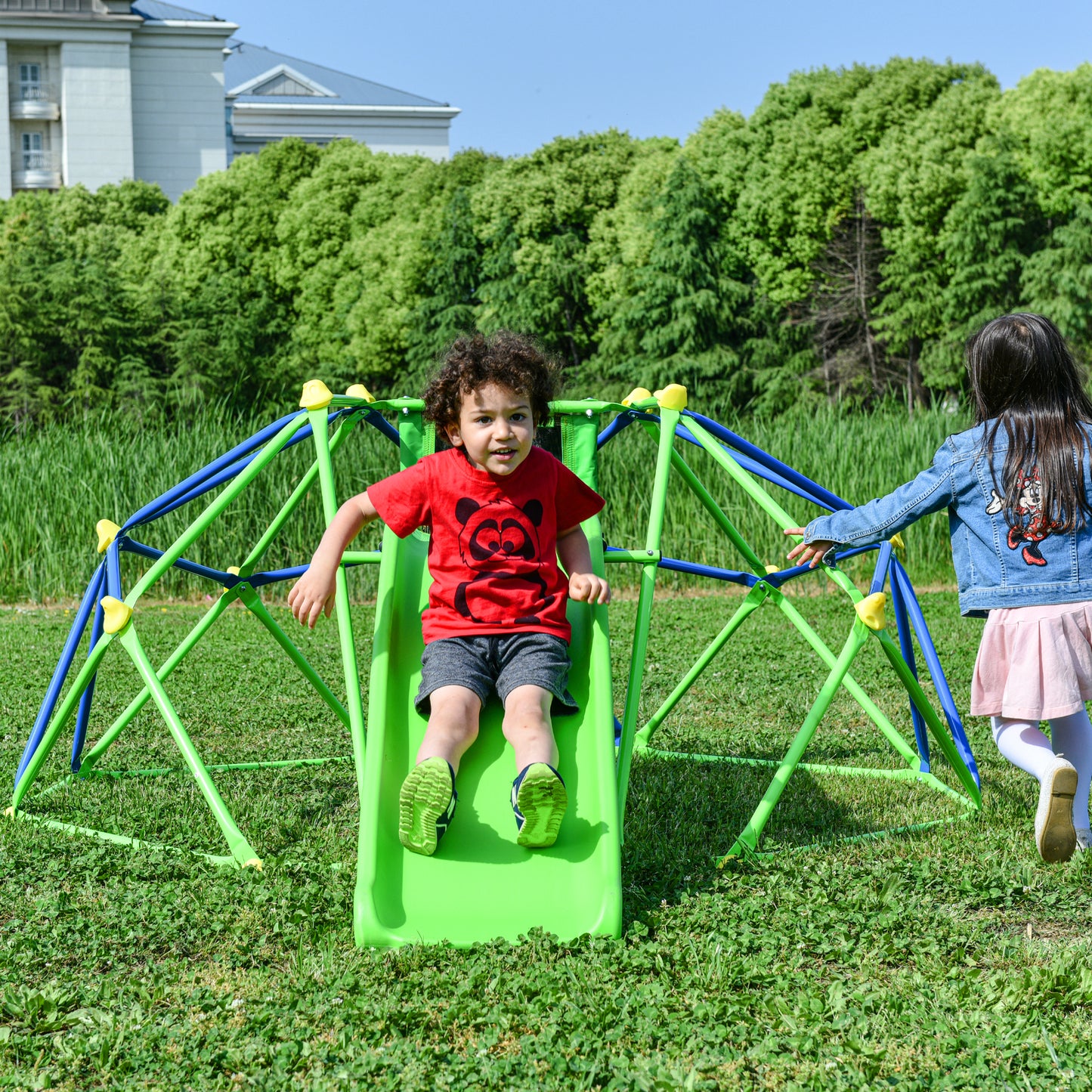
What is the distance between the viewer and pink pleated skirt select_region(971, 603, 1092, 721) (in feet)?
10.7

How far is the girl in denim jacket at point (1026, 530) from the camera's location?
3279 mm

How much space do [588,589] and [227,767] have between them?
1.97 metres

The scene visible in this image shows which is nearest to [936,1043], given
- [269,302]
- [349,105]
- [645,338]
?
[645,338]

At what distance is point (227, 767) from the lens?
459 cm

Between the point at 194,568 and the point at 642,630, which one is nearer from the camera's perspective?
the point at 642,630

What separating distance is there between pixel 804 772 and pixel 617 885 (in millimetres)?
1883

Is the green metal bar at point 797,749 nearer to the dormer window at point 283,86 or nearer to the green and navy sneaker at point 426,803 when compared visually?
the green and navy sneaker at point 426,803

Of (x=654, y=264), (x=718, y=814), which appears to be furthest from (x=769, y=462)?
(x=654, y=264)

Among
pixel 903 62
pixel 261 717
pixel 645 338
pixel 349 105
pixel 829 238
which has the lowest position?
pixel 261 717

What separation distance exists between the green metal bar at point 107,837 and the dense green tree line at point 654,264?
15539mm

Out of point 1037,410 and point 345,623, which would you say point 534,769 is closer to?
point 345,623

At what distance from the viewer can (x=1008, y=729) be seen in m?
3.40

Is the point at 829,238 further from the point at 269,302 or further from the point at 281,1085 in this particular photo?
the point at 281,1085

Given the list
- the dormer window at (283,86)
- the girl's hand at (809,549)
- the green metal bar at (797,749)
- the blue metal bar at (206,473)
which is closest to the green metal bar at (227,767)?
the blue metal bar at (206,473)
